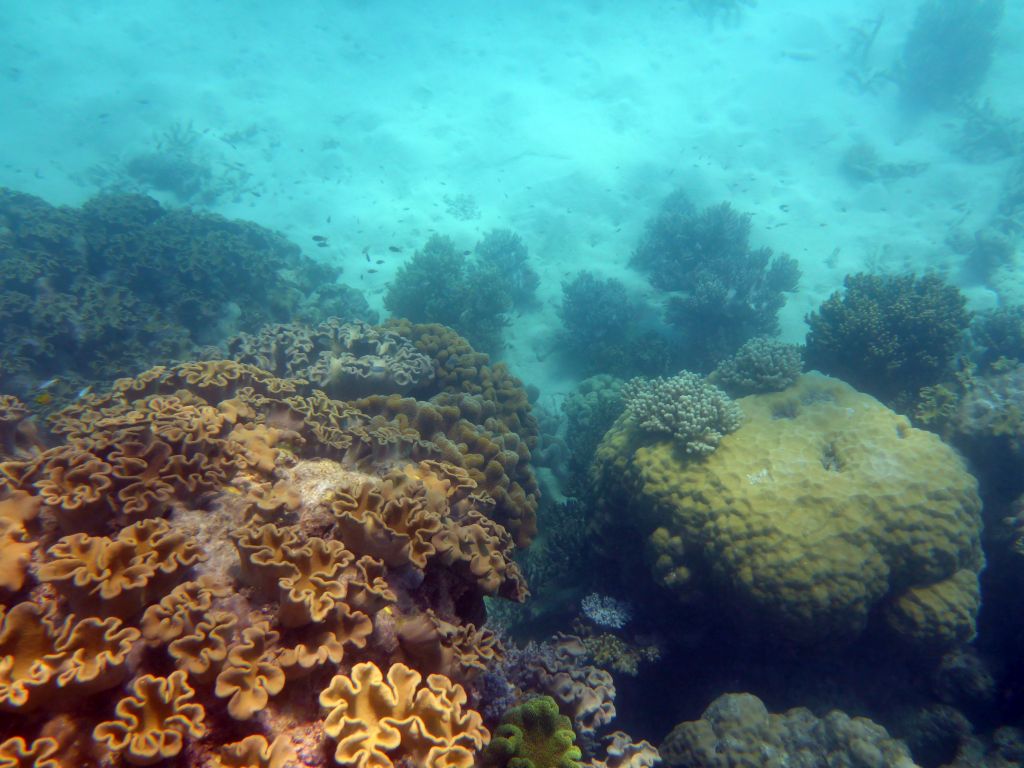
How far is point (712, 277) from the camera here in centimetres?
1270

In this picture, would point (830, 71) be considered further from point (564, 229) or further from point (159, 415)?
point (159, 415)

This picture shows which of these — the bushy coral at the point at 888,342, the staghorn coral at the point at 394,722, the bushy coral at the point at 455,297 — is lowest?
the bushy coral at the point at 455,297

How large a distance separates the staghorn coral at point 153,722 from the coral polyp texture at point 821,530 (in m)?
5.09

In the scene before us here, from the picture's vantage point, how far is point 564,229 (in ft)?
59.1

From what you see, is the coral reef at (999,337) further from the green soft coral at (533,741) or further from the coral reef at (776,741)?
the green soft coral at (533,741)

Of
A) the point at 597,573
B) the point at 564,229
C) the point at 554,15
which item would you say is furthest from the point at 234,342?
the point at 554,15

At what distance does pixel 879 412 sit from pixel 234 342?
9290 mm

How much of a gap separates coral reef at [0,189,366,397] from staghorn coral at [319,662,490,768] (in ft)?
29.3

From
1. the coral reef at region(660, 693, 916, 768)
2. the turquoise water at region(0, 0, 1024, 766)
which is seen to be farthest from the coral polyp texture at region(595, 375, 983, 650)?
the coral reef at region(660, 693, 916, 768)

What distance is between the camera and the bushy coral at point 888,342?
855 cm

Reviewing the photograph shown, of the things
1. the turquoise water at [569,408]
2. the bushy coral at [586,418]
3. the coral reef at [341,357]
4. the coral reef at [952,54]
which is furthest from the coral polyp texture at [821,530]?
the coral reef at [952,54]

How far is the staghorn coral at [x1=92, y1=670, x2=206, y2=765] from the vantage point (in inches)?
87.3

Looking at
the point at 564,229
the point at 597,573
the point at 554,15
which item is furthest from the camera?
the point at 554,15

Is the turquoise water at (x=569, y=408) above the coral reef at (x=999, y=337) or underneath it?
underneath
